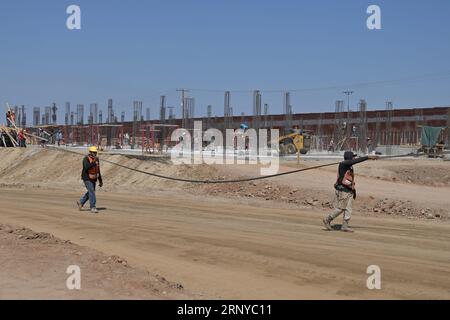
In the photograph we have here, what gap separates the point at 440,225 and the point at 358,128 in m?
31.3

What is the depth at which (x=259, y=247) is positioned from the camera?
10.5 metres

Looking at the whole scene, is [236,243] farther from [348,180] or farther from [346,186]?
[348,180]

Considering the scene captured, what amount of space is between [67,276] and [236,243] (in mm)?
4207

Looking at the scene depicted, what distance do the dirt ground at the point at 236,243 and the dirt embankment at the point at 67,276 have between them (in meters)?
0.02

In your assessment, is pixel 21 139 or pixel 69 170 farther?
pixel 21 139

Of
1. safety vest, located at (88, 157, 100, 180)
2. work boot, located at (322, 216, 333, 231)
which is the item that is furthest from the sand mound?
work boot, located at (322, 216, 333, 231)

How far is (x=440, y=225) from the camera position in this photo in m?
14.9

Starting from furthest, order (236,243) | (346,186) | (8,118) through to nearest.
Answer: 1. (8,118)
2. (346,186)
3. (236,243)

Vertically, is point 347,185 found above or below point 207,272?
above

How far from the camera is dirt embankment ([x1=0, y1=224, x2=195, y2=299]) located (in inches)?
257

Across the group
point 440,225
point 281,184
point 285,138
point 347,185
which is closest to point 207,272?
point 347,185

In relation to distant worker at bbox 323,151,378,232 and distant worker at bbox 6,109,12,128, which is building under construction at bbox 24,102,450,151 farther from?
distant worker at bbox 323,151,378,232

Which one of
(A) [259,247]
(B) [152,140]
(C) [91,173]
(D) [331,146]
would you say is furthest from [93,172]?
(D) [331,146]
